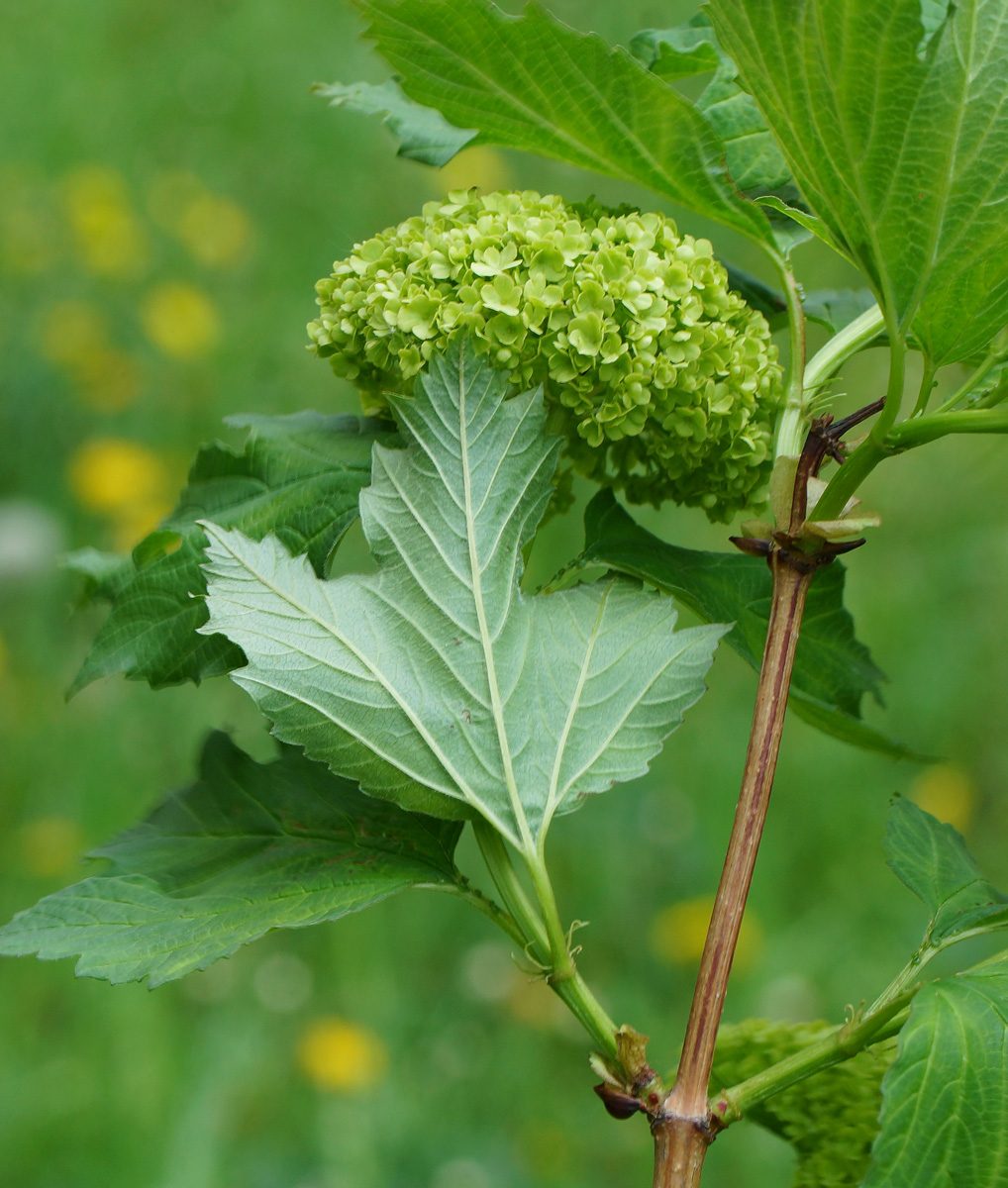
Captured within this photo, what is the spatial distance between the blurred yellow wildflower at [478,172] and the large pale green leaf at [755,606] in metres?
2.80

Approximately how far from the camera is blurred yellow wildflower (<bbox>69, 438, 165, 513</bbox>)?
262 centimetres

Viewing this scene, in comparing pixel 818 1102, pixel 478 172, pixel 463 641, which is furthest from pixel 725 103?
pixel 478 172

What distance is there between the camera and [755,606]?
0.79 metres

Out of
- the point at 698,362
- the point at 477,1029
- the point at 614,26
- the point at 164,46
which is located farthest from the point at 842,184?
the point at 164,46

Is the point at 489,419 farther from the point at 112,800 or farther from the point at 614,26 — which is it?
the point at 614,26

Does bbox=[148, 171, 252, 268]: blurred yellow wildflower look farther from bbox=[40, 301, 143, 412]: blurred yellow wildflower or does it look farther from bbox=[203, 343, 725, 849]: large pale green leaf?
bbox=[203, 343, 725, 849]: large pale green leaf

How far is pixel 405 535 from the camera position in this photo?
2.25ft

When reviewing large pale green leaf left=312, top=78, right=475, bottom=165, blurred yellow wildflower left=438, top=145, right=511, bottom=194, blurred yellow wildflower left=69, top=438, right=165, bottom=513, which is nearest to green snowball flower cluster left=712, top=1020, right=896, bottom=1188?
large pale green leaf left=312, top=78, right=475, bottom=165

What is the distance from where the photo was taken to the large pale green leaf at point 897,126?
0.55 metres

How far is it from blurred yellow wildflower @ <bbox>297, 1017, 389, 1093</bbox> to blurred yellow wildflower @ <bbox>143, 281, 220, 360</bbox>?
1.68 m

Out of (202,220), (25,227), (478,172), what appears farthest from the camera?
(478,172)

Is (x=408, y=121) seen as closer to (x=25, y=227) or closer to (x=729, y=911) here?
(x=729, y=911)

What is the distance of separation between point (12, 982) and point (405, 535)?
1690 mm

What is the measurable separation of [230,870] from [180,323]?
8.16 ft
